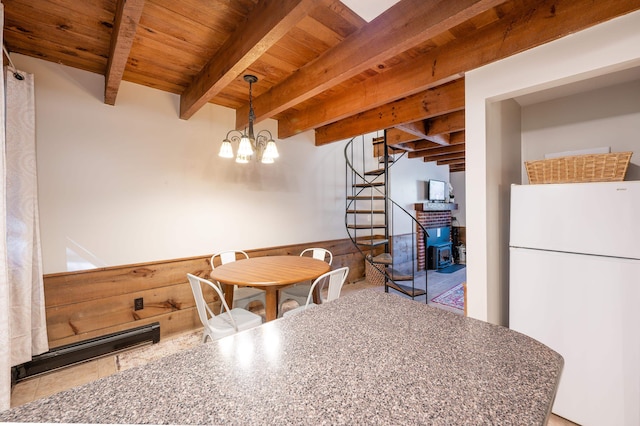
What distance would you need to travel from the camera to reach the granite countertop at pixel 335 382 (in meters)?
0.56

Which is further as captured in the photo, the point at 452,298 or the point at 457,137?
the point at 457,137

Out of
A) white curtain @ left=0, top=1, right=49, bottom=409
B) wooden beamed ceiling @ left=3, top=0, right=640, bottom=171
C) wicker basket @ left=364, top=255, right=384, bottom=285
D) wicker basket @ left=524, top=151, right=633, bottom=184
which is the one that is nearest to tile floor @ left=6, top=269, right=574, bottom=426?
white curtain @ left=0, top=1, right=49, bottom=409

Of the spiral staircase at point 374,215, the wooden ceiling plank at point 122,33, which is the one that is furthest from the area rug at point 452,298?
the wooden ceiling plank at point 122,33

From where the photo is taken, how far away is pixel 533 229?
1.77 meters

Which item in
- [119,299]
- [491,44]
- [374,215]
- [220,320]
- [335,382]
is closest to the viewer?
[335,382]

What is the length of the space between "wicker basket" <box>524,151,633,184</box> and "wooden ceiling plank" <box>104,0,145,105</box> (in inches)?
100

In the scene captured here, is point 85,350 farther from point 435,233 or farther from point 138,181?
point 435,233

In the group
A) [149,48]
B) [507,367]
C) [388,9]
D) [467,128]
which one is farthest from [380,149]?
[507,367]

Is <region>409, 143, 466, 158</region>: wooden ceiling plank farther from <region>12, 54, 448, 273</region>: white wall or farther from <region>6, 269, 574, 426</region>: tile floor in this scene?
<region>6, 269, 574, 426</region>: tile floor

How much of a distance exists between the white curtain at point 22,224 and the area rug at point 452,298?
4214 mm

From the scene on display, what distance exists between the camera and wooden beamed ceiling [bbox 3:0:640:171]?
1.50m

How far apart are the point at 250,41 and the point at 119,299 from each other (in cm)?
251

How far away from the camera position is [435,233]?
6328 mm

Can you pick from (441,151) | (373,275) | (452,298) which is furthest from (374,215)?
(452,298)
